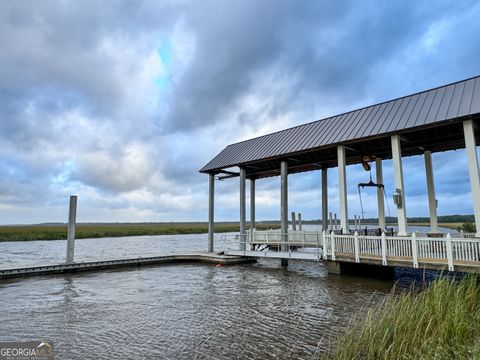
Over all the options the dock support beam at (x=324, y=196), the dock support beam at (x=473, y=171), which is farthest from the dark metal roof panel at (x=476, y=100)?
the dock support beam at (x=324, y=196)

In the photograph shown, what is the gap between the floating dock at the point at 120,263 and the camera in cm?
1394

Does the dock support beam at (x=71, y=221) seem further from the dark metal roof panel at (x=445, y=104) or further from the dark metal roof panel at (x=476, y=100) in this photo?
the dark metal roof panel at (x=476, y=100)

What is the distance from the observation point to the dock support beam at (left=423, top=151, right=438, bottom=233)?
44.1 feet

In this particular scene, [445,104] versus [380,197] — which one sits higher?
[445,104]

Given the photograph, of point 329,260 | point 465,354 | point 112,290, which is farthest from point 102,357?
point 329,260

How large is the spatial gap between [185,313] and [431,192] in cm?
1171

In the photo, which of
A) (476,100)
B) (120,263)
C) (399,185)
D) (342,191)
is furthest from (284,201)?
(120,263)

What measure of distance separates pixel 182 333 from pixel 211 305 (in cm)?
249

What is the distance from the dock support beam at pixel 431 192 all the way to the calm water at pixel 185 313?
3781mm

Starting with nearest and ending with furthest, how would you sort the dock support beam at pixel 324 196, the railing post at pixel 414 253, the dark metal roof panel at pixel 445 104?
1. the railing post at pixel 414 253
2. the dark metal roof panel at pixel 445 104
3. the dock support beam at pixel 324 196

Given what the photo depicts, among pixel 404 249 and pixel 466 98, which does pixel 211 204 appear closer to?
pixel 404 249

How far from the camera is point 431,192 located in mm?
13477

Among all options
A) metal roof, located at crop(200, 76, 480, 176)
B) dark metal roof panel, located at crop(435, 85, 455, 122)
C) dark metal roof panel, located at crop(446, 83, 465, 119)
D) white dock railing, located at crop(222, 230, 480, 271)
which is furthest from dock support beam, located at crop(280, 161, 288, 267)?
dark metal roof panel, located at crop(446, 83, 465, 119)

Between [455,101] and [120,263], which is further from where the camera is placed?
[120,263]
